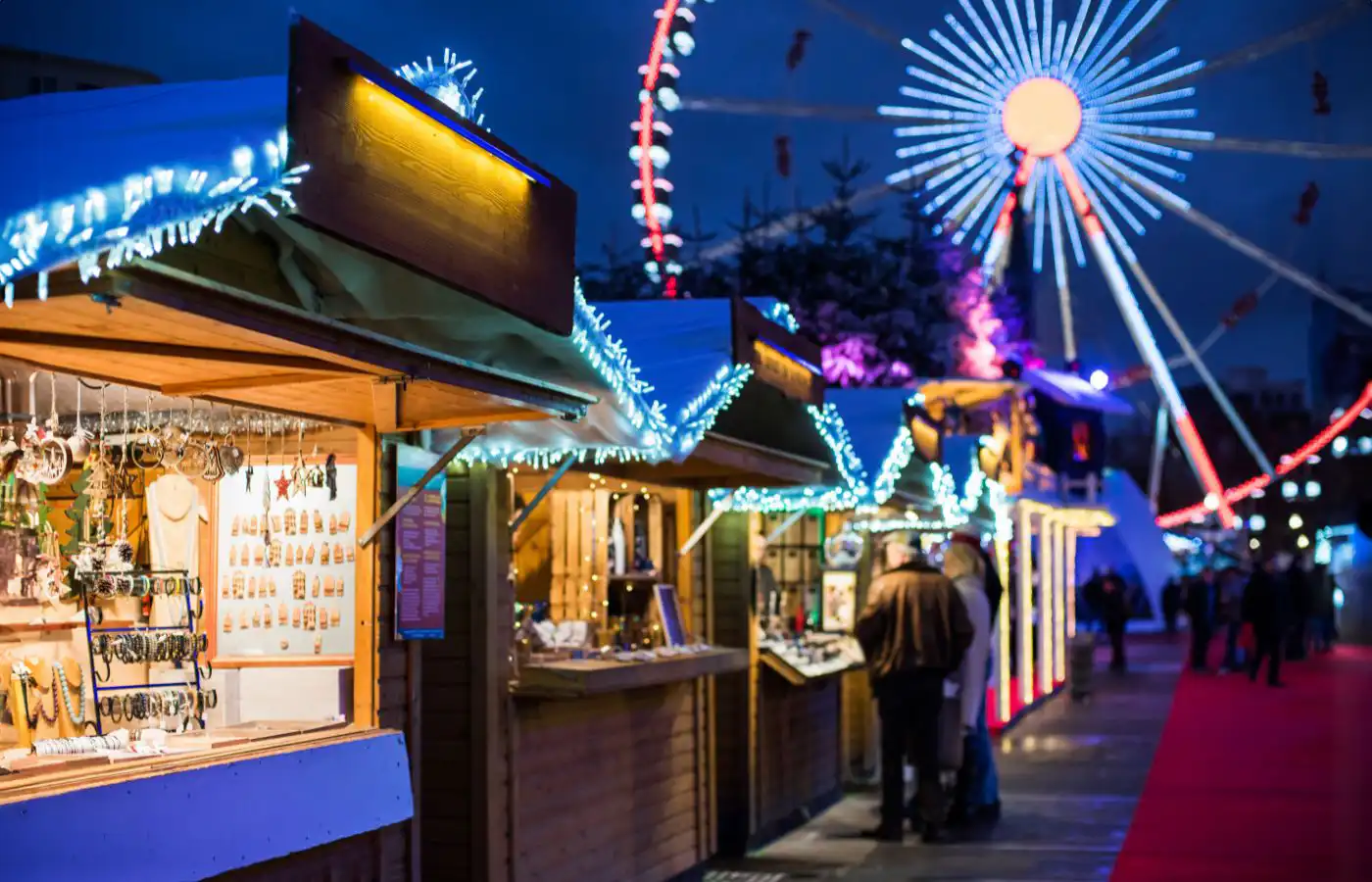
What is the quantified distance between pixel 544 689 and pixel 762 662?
413cm

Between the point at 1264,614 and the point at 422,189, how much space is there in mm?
21731

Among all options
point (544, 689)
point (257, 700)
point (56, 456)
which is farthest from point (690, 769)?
point (56, 456)

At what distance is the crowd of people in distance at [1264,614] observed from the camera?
967 inches

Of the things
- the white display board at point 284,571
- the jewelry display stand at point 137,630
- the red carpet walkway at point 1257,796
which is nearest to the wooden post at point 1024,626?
the red carpet walkway at point 1257,796

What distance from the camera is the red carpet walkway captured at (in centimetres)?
991

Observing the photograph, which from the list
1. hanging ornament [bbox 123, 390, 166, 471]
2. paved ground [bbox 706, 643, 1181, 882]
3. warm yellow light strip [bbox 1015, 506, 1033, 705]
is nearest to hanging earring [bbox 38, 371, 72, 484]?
hanging ornament [bbox 123, 390, 166, 471]

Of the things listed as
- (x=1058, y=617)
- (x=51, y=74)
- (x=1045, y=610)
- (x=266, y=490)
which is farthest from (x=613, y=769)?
(x=1058, y=617)

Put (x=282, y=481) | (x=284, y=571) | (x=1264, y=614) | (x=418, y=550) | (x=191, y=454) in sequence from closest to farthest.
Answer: (x=191, y=454), (x=282, y=481), (x=418, y=550), (x=284, y=571), (x=1264, y=614)

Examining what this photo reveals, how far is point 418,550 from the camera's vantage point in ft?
21.8

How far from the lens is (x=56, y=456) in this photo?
17.7 feet

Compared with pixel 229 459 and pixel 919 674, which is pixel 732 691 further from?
pixel 229 459

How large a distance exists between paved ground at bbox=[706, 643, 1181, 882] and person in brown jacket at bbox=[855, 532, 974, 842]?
444 millimetres

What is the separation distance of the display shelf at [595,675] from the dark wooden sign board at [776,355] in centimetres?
150

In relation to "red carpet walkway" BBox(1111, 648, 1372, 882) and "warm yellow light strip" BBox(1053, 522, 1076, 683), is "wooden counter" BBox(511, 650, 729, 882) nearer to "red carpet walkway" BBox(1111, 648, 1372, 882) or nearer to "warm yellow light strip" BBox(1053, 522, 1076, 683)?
"red carpet walkway" BBox(1111, 648, 1372, 882)
